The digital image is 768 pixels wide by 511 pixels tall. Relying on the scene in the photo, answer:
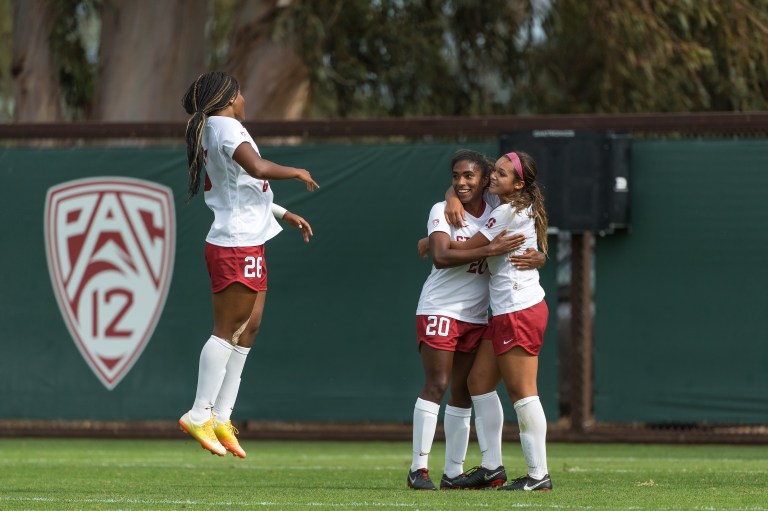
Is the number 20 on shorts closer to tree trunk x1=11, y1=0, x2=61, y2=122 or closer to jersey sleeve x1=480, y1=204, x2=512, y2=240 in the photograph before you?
jersey sleeve x1=480, y1=204, x2=512, y2=240

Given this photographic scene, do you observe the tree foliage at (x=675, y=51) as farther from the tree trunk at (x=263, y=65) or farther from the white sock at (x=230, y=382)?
the white sock at (x=230, y=382)

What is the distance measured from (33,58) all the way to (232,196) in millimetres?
9867

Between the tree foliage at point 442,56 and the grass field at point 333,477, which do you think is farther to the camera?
the tree foliage at point 442,56

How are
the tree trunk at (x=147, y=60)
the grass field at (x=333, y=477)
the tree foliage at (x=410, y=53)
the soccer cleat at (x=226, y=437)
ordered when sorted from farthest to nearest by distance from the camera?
1. the tree foliage at (x=410, y=53)
2. the tree trunk at (x=147, y=60)
3. the soccer cleat at (x=226, y=437)
4. the grass field at (x=333, y=477)

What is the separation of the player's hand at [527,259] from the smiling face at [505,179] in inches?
13.4

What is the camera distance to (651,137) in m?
11.8

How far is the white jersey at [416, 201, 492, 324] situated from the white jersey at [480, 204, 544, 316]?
0.72 ft

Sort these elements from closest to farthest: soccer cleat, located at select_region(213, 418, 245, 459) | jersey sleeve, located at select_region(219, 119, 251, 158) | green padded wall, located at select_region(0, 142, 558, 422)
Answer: jersey sleeve, located at select_region(219, 119, 251, 158) < soccer cleat, located at select_region(213, 418, 245, 459) < green padded wall, located at select_region(0, 142, 558, 422)

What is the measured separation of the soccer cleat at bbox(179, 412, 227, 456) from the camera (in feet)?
24.6

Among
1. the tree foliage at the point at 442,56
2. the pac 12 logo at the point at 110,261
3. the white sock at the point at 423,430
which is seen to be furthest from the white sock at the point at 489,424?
the tree foliage at the point at 442,56

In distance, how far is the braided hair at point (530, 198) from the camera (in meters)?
7.76

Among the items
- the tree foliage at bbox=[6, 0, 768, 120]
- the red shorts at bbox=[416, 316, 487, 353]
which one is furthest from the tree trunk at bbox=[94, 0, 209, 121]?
the red shorts at bbox=[416, 316, 487, 353]

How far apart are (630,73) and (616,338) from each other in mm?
5550

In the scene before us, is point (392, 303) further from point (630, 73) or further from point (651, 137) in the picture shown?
point (630, 73)
